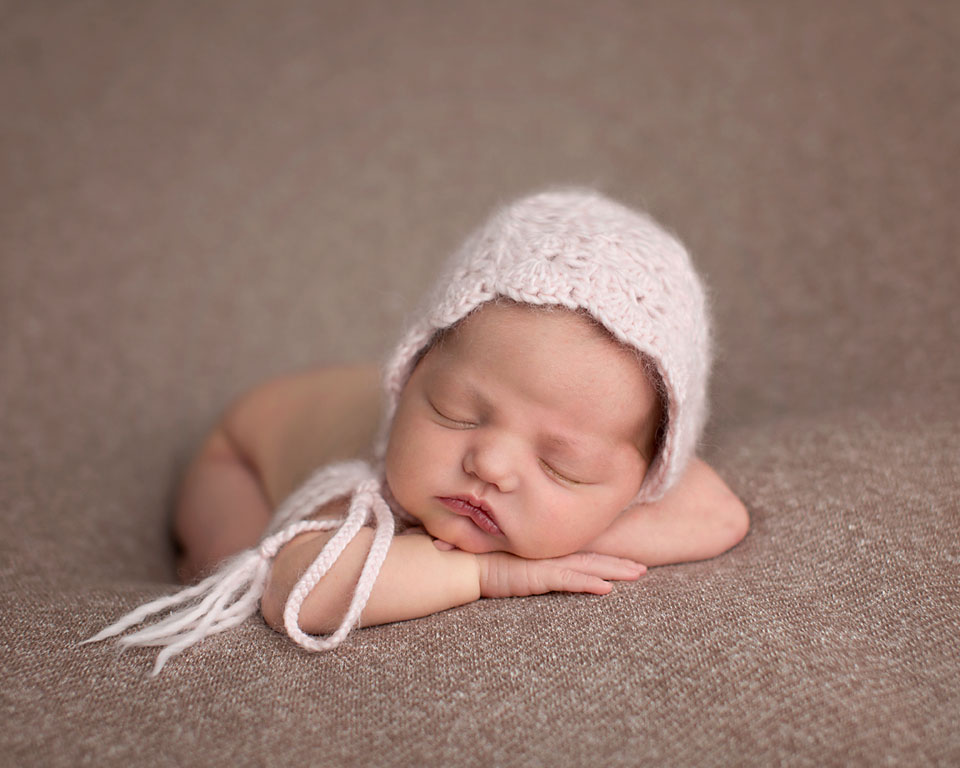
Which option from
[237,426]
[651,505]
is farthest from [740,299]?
[237,426]

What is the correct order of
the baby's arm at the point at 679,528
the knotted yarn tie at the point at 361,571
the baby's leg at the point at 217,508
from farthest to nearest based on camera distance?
the baby's leg at the point at 217,508 < the baby's arm at the point at 679,528 < the knotted yarn tie at the point at 361,571

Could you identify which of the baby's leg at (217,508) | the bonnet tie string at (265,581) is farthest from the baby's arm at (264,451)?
the bonnet tie string at (265,581)

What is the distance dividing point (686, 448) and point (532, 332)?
30 centimetres

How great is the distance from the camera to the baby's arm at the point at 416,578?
1.12m

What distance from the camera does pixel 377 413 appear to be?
1577mm

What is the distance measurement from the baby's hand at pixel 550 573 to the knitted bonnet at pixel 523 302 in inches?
5.5

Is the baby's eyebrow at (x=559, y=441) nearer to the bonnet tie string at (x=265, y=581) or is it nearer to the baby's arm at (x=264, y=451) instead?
the bonnet tie string at (x=265, y=581)

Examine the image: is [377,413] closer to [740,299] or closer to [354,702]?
[354,702]

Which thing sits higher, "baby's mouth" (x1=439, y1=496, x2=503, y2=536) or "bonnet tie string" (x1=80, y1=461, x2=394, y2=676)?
"baby's mouth" (x1=439, y1=496, x2=503, y2=536)

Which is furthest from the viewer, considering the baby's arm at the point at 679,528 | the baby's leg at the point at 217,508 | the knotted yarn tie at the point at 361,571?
the baby's leg at the point at 217,508

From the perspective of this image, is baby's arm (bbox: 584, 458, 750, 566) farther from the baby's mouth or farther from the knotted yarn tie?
the knotted yarn tie

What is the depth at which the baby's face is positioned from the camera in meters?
1.15

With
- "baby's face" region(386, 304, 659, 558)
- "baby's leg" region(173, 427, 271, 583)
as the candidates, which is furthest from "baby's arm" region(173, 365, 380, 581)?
"baby's face" region(386, 304, 659, 558)

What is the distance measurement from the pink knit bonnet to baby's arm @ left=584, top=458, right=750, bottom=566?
37mm
